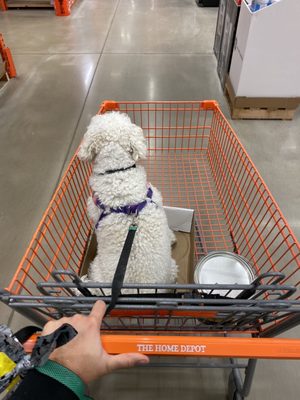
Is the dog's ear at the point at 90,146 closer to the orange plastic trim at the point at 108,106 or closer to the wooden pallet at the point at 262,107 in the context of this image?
the orange plastic trim at the point at 108,106

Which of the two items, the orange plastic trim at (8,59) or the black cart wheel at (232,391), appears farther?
the orange plastic trim at (8,59)

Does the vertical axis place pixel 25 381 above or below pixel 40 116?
above

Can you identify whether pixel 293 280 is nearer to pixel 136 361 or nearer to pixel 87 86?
pixel 136 361

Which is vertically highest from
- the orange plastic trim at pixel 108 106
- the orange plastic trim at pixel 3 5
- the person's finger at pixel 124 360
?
the orange plastic trim at pixel 3 5

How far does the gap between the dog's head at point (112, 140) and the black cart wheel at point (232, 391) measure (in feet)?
3.31

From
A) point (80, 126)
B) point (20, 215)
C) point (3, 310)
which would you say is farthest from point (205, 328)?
point (80, 126)

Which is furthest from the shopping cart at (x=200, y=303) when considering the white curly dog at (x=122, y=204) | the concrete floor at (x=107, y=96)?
the concrete floor at (x=107, y=96)

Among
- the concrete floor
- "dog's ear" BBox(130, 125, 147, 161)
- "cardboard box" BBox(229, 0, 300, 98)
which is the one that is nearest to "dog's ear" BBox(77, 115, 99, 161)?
"dog's ear" BBox(130, 125, 147, 161)

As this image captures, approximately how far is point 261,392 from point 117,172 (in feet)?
3.81

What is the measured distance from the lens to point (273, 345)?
2.07 feet

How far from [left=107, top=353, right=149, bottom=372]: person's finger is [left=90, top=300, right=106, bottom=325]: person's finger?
0.09m

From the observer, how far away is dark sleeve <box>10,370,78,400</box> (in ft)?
1.79

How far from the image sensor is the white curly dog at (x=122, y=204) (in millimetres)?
1045

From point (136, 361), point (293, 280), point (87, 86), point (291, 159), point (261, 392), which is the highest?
point (136, 361)
